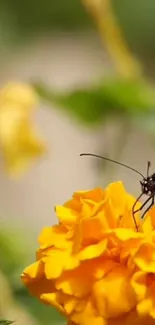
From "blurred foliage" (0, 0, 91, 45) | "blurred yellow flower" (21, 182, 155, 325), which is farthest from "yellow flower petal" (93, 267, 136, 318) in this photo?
"blurred foliage" (0, 0, 91, 45)

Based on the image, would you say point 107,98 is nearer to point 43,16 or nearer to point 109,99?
point 109,99

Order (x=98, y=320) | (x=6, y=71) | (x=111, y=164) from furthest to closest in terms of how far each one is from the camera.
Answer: (x=6, y=71) < (x=111, y=164) < (x=98, y=320)

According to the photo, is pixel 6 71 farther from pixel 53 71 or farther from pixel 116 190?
pixel 116 190

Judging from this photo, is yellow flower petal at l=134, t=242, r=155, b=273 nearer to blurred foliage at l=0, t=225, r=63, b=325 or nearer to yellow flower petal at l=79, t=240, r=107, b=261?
yellow flower petal at l=79, t=240, r=107, b=261

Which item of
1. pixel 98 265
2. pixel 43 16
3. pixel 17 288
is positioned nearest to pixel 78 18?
pixel 43 16

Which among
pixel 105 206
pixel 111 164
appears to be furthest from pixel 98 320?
Result: pixel 111 164

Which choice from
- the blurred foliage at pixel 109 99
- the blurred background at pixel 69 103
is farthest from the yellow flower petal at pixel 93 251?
the blurred foliage at pixel 109 99
